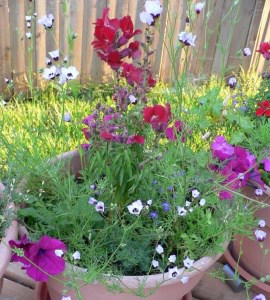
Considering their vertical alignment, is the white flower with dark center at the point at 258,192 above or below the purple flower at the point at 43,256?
above

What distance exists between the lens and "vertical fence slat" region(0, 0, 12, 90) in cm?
249

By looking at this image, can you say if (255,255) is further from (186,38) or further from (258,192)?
(186,38)

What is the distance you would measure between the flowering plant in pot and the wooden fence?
1.34 metres

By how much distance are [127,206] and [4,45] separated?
186 centimetres

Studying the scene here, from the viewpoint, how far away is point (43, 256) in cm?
100

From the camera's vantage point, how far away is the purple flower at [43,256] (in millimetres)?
988

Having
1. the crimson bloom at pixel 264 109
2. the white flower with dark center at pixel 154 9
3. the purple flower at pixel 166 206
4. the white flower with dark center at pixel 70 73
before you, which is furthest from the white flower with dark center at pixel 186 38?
the crimson bloom at pixel 264 109

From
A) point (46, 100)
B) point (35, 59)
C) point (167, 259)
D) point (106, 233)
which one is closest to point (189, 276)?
point (167, 259)

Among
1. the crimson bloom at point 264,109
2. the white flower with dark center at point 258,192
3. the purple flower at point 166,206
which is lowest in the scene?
the white flower with dark center at point 258,192

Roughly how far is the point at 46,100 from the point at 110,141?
150 centimetres

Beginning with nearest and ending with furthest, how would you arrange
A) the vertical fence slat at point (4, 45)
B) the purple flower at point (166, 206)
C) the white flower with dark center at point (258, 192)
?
the purple flower at point (166, 206) < the white flower with dark center at point (258, 192) < the vertical fence slat at point (4, 45)

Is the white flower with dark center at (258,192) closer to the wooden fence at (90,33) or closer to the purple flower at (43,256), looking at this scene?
the purple flower at (43,256)

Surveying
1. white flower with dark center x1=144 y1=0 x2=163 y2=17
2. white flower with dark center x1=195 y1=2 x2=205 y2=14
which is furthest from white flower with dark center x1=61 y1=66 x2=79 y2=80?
white flower with dark center x1=195 y1=2 x2=205 y2=14

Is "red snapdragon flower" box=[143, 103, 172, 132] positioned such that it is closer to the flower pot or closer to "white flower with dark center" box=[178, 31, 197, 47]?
"white flower with dark center" box=[178, 31, 197, 47]
